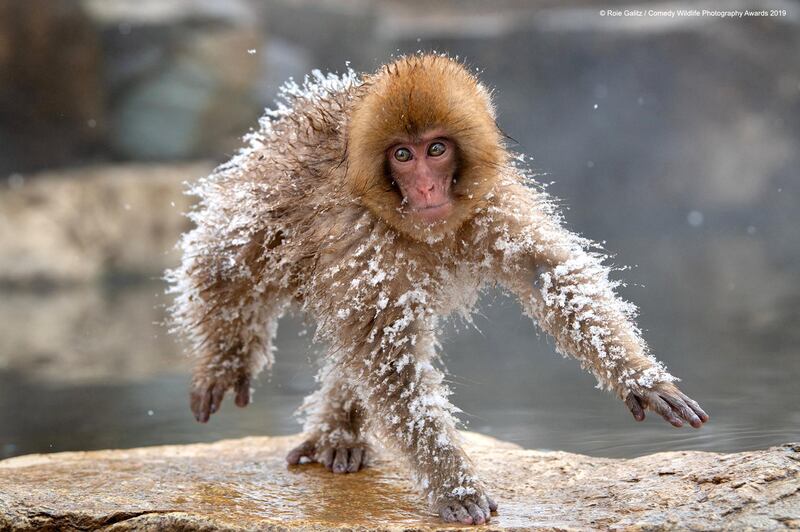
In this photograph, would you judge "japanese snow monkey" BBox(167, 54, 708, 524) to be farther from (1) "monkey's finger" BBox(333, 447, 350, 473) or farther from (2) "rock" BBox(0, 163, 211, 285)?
(2) "rock" BBox(0, 163, 211, 285)

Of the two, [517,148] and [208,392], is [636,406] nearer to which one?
[208,392]

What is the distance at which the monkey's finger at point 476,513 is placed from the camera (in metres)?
3.24

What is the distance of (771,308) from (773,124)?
8575 mm

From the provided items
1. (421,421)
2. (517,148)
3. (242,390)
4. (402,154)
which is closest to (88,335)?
(517,148)

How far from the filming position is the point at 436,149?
3332 mm

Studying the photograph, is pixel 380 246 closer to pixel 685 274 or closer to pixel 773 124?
pixel 685 274

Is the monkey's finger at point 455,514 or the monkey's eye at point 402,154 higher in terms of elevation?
the monkey's eye at point 402,154

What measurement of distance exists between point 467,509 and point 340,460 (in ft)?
3.62

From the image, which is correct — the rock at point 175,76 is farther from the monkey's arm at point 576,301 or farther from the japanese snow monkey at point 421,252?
the monkey's arm at point 576,301

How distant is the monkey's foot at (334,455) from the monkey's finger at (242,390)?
339 mm

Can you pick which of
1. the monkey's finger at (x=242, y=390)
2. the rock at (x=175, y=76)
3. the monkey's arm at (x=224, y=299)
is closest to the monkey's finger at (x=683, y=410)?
the monkey's arm at (x=224, y=299)

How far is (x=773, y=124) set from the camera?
15.9 m

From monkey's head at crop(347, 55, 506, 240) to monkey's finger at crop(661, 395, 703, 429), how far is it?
91 centimetres

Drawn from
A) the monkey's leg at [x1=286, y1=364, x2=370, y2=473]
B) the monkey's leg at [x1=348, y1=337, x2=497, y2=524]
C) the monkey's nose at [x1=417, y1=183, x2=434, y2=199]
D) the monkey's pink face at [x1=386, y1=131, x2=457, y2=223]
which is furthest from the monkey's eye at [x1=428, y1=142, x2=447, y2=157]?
the monkey's leg at [x1=286, y1=364, x2=370, y2=473]
